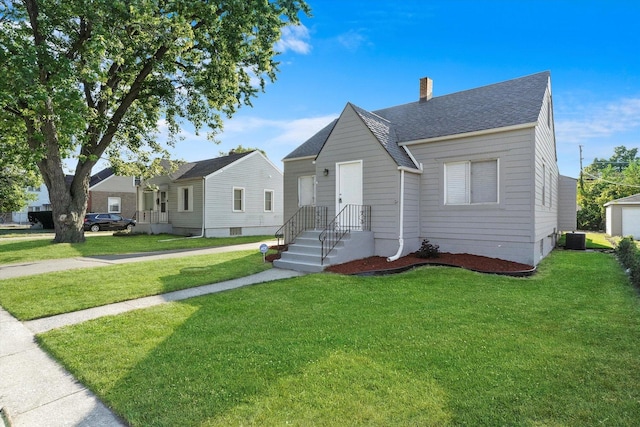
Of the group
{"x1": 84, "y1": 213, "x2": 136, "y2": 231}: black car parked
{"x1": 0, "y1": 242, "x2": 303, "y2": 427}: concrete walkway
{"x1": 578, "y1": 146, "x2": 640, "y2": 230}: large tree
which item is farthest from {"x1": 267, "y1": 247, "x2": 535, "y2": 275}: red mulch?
{"x1": 578, "y1": 146, "x2": 640, "y2": 230}: large tree

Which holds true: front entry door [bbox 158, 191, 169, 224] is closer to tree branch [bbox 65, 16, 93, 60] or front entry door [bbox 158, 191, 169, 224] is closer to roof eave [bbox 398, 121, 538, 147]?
tree branch [bbox 65, 16, 93, 60]

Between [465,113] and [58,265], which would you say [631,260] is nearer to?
[465,113]

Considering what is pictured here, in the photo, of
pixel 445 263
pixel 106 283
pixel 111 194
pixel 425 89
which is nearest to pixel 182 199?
pixel 106 283

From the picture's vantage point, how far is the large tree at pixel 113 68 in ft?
34.0

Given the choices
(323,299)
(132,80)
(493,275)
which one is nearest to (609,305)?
(493,275)

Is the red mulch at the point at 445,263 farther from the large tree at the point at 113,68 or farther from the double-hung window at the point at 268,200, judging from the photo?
the double-hung window at the point at 268,200

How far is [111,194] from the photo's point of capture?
35125mm

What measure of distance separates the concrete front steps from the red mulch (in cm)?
21

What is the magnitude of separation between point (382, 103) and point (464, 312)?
1260 cm

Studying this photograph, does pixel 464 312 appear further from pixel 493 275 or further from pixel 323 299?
pixel 493 275

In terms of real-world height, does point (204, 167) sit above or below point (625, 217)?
above

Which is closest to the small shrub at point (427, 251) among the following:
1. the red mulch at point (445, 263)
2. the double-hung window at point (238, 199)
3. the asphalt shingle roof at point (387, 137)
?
the red mulch at point (445, 263)

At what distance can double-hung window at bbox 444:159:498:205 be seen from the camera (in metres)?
9.46

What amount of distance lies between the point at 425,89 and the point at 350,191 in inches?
238
